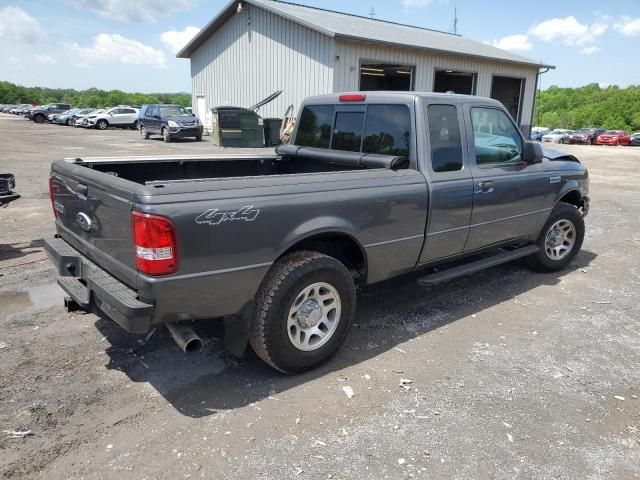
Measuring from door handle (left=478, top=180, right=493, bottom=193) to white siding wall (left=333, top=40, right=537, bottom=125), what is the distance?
1343 cm

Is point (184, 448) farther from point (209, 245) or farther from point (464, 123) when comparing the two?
point (464, 123)

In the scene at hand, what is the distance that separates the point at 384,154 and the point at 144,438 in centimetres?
284

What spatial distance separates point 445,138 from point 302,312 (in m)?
2.01

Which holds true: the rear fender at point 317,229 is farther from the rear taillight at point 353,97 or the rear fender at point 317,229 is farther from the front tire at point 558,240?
the front tire at point 558,240

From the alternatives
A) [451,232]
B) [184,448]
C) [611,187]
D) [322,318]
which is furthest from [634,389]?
[611,187]

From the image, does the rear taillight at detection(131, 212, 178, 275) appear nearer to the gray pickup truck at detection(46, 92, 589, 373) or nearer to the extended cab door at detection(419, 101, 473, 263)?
the gray pickup truck at detection(46, 92, 589, 373)

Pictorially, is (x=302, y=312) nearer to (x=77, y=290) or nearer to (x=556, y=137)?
(x=77, y=290)

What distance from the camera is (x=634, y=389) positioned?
3543 millimetres

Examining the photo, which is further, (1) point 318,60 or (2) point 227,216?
(1) point 318,60

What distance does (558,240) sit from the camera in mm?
5922

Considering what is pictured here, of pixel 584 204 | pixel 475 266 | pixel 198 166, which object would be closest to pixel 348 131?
pixel 198 166

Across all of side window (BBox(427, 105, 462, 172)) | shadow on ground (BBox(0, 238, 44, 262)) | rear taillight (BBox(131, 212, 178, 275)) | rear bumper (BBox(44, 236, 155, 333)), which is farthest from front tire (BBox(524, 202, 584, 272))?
shadow on ground (BBox(0, 238, 44, 262))

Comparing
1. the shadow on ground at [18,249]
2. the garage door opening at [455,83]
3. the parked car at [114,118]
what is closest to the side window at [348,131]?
the shadow on ground at [18,249]

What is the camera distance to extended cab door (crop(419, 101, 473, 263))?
4184 mm
